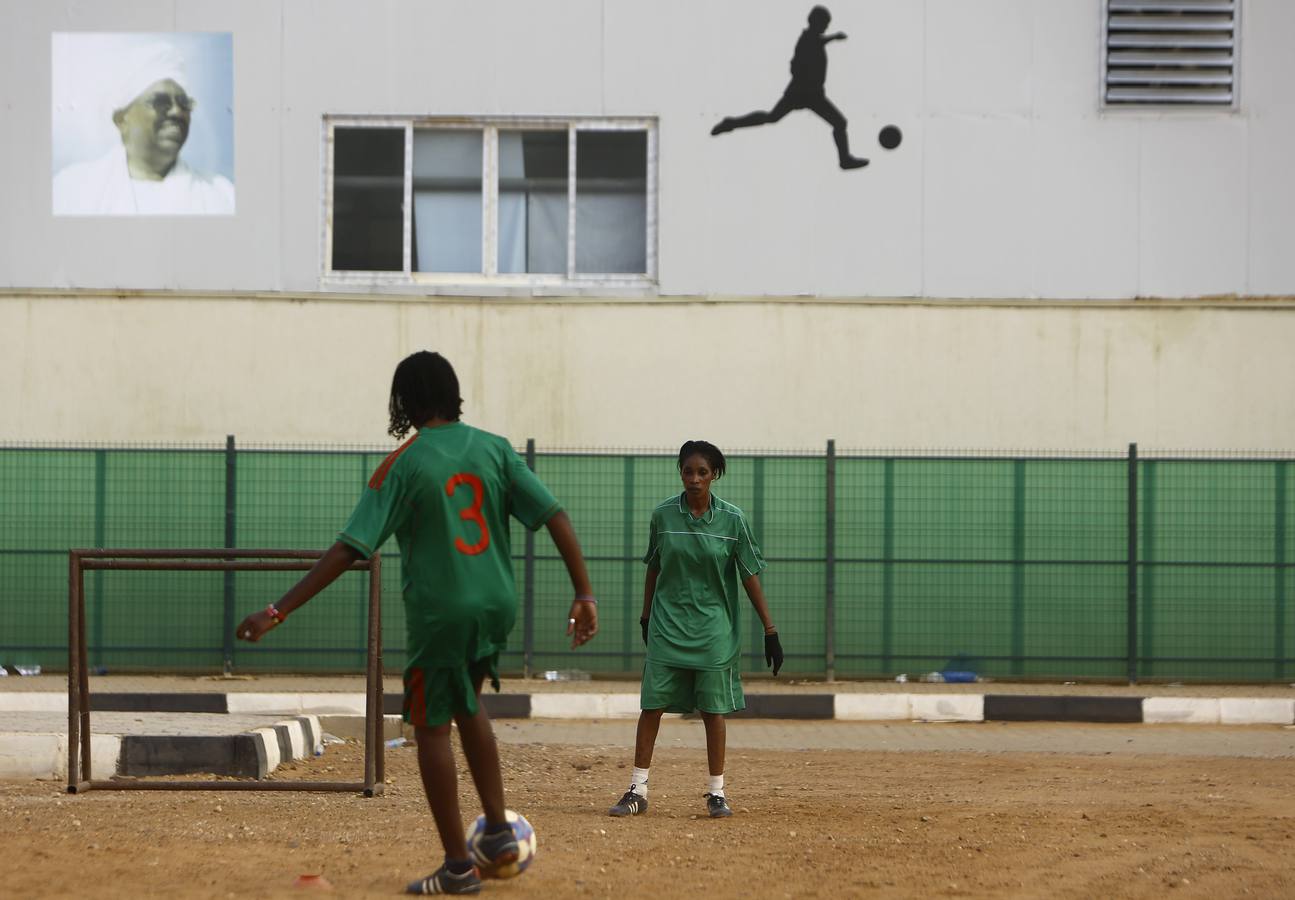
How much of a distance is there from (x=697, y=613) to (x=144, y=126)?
11.1 metres

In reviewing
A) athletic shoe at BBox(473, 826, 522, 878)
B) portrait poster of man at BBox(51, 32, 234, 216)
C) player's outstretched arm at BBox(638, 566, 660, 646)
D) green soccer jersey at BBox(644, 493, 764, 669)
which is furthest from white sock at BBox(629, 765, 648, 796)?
portrait poster of man at BBox(51, 32, 234, 216)

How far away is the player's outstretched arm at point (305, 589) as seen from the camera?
554cm

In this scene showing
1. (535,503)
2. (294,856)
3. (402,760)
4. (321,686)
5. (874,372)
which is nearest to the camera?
(535,503)

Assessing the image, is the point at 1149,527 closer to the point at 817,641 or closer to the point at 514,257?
the point at 817,641

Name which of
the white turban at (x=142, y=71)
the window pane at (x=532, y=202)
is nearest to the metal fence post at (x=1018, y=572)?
the window pane at (x=532, y=202)

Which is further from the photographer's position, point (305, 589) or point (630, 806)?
point (630, 806)

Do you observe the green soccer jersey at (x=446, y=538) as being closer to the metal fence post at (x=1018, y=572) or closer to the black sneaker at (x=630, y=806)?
the black sneaker at (x=630, y=806)

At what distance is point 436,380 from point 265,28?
1240 centimetres

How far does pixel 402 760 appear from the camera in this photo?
1035 centimetres

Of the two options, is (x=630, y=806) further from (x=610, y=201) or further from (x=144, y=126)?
(x=144, y=126)

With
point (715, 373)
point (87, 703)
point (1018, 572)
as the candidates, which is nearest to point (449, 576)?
point (87, 703)

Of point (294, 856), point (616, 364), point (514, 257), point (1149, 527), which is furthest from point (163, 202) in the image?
point (294, 856)

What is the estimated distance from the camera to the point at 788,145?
56.6 feet

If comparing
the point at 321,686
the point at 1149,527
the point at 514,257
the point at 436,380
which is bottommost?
the point at 321,686
